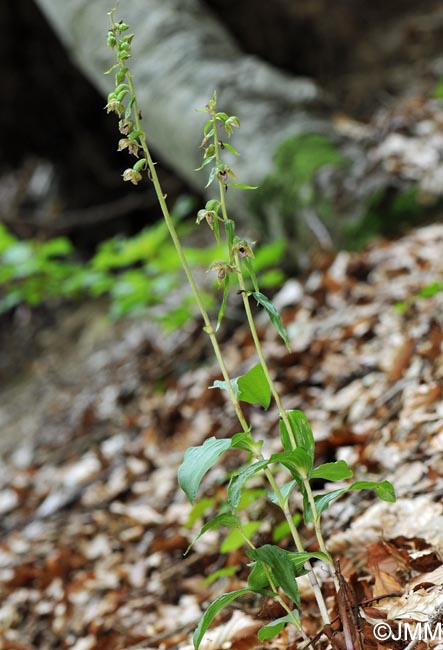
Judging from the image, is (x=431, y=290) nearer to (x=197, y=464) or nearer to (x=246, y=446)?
(x=246, y=446)

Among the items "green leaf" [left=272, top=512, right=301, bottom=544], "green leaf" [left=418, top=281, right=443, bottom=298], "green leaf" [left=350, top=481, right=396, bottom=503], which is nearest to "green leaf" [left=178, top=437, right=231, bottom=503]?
"green leaf" [left=350, top=481, right=396, bottom=503]

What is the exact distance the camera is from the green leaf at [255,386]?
106 centimetres

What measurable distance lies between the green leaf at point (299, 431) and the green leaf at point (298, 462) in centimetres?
4

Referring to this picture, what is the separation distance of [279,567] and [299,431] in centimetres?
22

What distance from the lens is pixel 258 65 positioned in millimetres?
3623

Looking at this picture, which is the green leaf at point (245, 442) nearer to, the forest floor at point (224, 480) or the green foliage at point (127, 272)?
the forest floor at point (224, 480)

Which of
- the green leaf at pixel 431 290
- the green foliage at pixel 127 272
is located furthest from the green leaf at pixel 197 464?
the green foliage at pixel 127 272

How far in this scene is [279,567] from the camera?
3.21 ft

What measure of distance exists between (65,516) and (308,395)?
1153 millimetres

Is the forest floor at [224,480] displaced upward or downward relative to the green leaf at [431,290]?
downward

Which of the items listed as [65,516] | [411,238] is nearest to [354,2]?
[411,238]

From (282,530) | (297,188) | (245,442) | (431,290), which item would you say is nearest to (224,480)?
(282,530)

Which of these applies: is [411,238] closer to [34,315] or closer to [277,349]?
[277,349]

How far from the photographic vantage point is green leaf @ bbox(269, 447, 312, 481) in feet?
3.26
